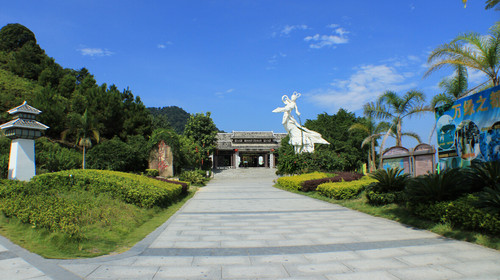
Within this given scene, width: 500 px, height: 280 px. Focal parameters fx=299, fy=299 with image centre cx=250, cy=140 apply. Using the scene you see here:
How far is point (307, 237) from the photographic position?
5059 millimetres

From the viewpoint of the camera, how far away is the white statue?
1997 cm

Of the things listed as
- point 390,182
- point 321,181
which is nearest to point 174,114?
point 321,181

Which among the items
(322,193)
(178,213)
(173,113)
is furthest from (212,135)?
→ (173,113)

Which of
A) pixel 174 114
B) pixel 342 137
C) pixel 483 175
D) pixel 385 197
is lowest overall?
pixel 385 197

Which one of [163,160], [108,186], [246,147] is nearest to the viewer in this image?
[108,186]

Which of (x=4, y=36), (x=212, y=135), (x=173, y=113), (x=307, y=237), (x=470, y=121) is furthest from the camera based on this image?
(x=173, y=113)

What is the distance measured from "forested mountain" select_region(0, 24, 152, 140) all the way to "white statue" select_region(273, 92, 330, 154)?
1286 centimetres

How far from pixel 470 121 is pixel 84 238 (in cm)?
801

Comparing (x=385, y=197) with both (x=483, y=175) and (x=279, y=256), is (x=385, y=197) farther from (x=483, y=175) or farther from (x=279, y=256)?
(x=279, y=256)

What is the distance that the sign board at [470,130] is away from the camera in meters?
6.06

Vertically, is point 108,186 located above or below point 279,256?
above

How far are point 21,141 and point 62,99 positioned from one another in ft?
53.8

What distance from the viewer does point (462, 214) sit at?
499 centimetres

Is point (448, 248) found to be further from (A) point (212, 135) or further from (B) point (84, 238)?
(A) point (212, 135)
